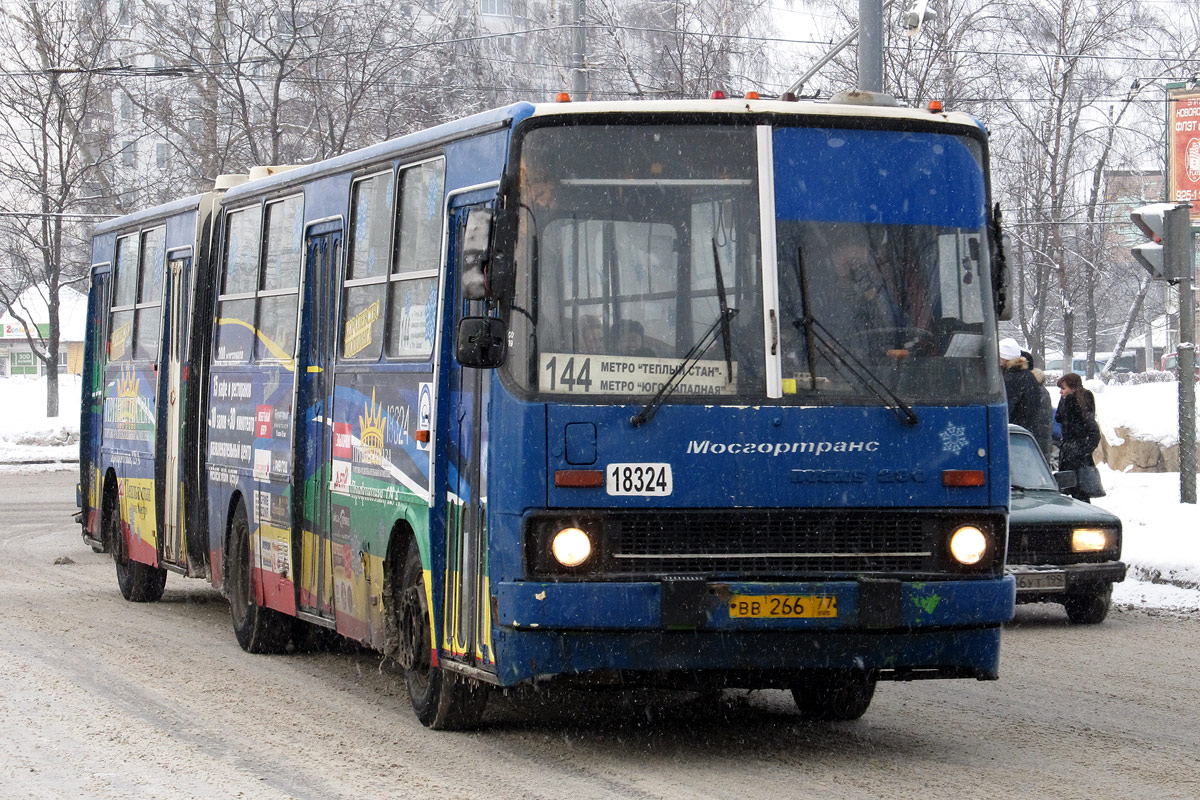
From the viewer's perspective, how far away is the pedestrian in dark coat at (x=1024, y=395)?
16.6 meters

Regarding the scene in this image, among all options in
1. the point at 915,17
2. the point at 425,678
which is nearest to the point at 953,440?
the point at 425,678

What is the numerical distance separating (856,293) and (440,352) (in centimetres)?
207

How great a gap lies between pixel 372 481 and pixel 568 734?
6.37 ft

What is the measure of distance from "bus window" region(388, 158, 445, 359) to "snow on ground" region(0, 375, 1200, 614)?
739 cm

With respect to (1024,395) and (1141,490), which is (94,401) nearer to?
(1024,395)

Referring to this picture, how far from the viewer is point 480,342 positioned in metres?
8.07

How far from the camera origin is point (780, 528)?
812 cm

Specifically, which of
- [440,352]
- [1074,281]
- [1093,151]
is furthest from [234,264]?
[1074,281]

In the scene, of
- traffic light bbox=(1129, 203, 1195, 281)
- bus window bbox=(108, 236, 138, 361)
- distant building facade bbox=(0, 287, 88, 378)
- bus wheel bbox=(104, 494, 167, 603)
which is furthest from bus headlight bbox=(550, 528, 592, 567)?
distant building facade bbox=(0, 287, 88, 378)

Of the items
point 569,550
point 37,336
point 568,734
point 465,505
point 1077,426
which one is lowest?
point 568,734

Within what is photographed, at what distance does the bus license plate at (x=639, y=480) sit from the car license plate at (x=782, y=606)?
541 mm

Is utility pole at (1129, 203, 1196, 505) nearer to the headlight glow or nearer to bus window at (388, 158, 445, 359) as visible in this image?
the headlight glow

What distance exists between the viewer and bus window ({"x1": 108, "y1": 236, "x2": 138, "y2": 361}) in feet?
53.9

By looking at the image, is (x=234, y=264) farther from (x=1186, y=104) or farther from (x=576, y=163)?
(x=1186, y=104)
